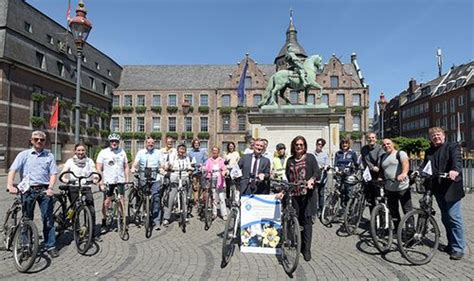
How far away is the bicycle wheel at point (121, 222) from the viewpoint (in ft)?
20.8

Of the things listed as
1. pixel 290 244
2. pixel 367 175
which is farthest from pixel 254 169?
pixel 367 175

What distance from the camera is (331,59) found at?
154 feet

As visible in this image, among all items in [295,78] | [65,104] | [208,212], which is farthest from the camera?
[65,104]

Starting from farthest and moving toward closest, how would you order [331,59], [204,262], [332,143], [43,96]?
[331,59] < [43,96] < [332,143] < [204,262]

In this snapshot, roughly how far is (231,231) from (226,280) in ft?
3.32

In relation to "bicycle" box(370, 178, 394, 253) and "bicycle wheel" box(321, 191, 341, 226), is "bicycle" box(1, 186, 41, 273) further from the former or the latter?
"bicycle wheel" box(321, 191, 341, 226)

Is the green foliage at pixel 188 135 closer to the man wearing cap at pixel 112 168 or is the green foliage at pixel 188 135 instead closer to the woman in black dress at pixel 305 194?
the man wearing cap at pixel 112 168

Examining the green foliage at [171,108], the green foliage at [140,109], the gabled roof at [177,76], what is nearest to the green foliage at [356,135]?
the gabled roof at [177,76]

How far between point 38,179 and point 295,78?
9882 mm

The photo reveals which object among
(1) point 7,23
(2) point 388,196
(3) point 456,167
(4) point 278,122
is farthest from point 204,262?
(1) point 7,23

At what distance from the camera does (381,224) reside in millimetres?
5844

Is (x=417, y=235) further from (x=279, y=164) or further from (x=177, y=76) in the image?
(x=177, y=76)

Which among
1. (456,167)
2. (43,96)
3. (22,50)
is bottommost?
(456,167)

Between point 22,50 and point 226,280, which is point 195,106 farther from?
point 226,280
